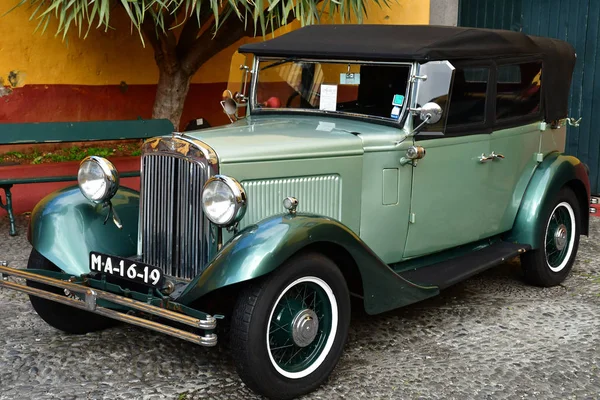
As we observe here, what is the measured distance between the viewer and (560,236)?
17.4ft

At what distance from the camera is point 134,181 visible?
779cm

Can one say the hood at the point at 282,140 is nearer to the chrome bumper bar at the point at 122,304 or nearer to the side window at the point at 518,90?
the chrome bumper bar at the point at 122,304

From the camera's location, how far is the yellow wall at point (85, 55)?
736 cm

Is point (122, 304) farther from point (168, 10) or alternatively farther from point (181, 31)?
point (181, 31)

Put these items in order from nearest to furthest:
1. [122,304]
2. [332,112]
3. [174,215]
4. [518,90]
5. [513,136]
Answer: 1. [122,304]
2. [174,215]
3. [332,112]
4. [513,136]
5. [518,90]

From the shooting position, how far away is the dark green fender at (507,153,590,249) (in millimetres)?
5000

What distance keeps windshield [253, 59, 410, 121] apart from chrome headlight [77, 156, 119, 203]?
1174mm

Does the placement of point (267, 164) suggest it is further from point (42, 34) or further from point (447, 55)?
point (42, 34)

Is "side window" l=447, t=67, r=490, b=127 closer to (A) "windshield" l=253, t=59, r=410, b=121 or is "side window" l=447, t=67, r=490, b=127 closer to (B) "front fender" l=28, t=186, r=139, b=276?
(A) "windshield" l=253, t=59, r=410, b=121

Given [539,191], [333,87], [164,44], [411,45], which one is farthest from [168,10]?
[539,191]

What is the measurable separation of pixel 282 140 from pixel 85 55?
15.7ft

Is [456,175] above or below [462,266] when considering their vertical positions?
above

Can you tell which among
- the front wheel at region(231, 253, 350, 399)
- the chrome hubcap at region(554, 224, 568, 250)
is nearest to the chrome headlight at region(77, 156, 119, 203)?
the front wheel at region(231, 253, 350, 399)

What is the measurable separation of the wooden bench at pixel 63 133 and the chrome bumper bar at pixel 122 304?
271 centimetres
